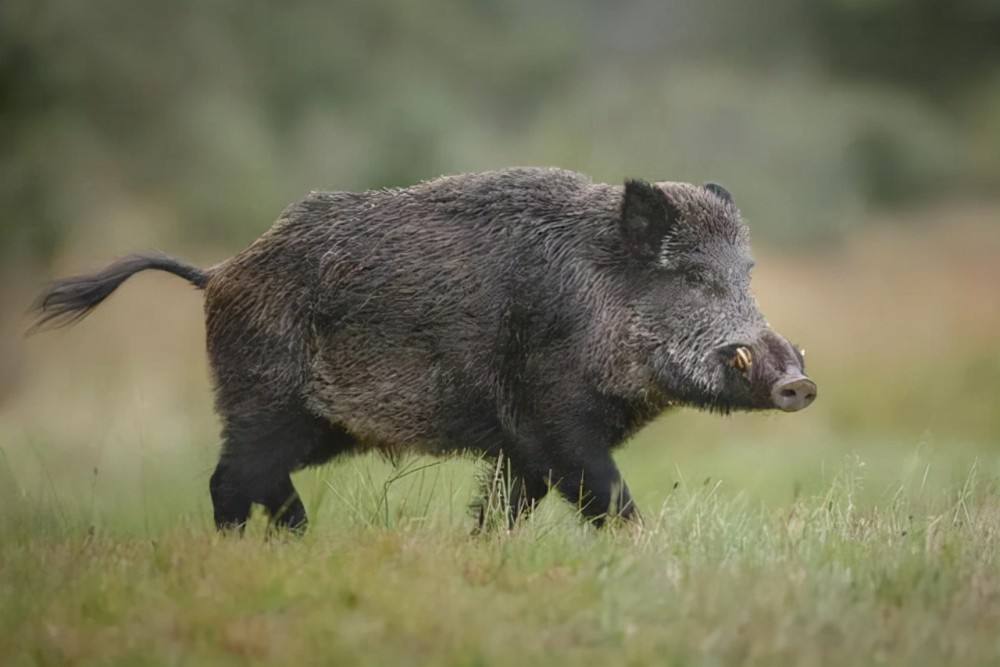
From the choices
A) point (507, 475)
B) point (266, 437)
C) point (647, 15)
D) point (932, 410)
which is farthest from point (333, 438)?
point (647, 15)

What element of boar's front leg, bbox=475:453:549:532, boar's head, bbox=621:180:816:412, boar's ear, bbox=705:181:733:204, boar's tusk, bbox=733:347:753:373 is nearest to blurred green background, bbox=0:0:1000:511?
boar's front leg, bbox=475:453:549:532

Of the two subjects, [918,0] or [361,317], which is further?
[918,0]

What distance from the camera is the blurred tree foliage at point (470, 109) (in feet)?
52.4

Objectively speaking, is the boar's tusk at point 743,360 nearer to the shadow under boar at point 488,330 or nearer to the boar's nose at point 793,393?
the shadow under boar at point 488,330

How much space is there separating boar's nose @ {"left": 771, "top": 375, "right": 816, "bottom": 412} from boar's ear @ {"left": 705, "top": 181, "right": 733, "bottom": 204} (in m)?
1.07

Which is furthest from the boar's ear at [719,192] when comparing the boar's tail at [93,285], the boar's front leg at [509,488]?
the boar's tail at [93,285]

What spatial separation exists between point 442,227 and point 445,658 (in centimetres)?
260

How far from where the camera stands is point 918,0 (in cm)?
1933

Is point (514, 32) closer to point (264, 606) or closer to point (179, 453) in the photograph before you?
point (179, 453)

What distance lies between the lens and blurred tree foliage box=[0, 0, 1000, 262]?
1598cm

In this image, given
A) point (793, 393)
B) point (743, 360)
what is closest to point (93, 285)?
point (743, 360)

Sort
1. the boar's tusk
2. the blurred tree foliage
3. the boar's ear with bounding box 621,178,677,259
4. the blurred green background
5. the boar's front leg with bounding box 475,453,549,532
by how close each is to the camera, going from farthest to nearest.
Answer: the blurred tree foliage
the blurred green background
the boar's ear with bounding box 621,178,677,259
the boar's front leg with bounding box 475,453,549,532
the boar's tusk

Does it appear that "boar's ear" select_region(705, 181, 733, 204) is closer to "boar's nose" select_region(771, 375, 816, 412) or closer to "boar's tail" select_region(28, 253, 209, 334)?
"boar's nose" select_region(771, 375, 816, 412)

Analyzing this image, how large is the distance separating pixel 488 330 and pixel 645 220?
75 centimetres
